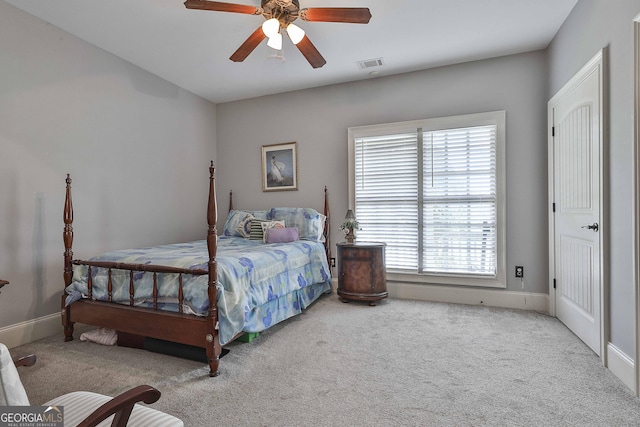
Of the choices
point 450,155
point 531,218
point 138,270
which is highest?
point 450,155

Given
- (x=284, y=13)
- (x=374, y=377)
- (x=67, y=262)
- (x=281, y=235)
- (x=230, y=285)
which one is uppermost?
(x=284, y=13)

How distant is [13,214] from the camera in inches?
101

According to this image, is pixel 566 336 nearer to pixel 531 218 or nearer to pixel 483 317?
pixel 483 317

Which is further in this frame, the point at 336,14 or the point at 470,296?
the point at 470,296

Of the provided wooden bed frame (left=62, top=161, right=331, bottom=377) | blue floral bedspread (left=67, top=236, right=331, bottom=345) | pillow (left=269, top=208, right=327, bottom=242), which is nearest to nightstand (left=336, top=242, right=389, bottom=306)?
pillow (left=269, top=208, right=327, bottom=242)

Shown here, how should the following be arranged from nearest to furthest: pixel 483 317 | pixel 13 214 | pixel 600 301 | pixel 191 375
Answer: pixel 191 375 → pixel 600 301 → pixel 13 214 → pixel 483 317

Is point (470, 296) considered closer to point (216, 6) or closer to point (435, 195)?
point (435, 195)

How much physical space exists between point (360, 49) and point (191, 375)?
325 cm

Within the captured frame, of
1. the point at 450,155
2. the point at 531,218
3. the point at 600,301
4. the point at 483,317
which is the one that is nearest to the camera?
the point at 600,301

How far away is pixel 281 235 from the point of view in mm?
3629

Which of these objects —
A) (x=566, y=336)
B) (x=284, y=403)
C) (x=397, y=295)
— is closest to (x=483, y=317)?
(x=566, y=336)

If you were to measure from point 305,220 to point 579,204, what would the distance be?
2.67 metres

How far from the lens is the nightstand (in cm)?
348

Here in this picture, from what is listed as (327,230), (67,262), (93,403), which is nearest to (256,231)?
(327,230)
